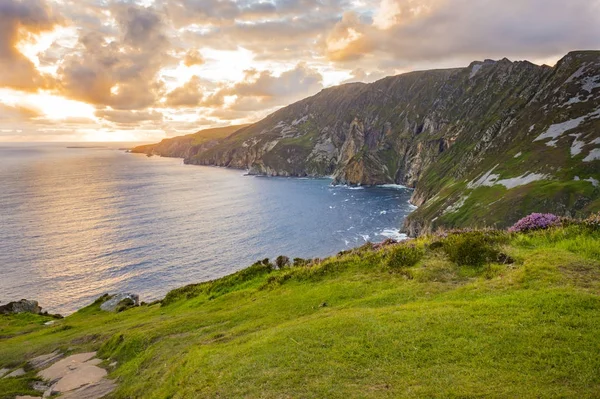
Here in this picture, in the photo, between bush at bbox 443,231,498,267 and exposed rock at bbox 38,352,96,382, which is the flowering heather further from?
exposed rock at bbox 38,352,96,382

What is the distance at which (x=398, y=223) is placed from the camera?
129 meters

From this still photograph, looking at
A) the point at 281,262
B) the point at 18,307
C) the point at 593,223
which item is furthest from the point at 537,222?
the point at 18,307

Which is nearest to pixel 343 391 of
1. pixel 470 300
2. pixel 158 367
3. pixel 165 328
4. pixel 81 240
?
pixel 470 300

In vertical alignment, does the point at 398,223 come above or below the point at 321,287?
below

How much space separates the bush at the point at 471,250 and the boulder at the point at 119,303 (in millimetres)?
38767

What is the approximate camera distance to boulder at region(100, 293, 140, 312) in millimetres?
44000

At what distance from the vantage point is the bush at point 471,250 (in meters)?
19.0

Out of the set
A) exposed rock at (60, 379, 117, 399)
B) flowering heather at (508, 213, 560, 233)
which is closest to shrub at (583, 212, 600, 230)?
flowering heather at (508, 213, 560, 233)

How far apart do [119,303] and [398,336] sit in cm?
4390

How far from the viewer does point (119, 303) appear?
151 feet

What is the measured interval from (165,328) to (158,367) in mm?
5738

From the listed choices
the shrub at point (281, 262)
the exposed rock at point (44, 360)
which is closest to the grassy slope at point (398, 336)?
the exposed rock at point (44, 360)

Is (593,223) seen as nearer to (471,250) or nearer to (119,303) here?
(471,250)

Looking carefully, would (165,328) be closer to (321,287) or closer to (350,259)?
(321,287)
